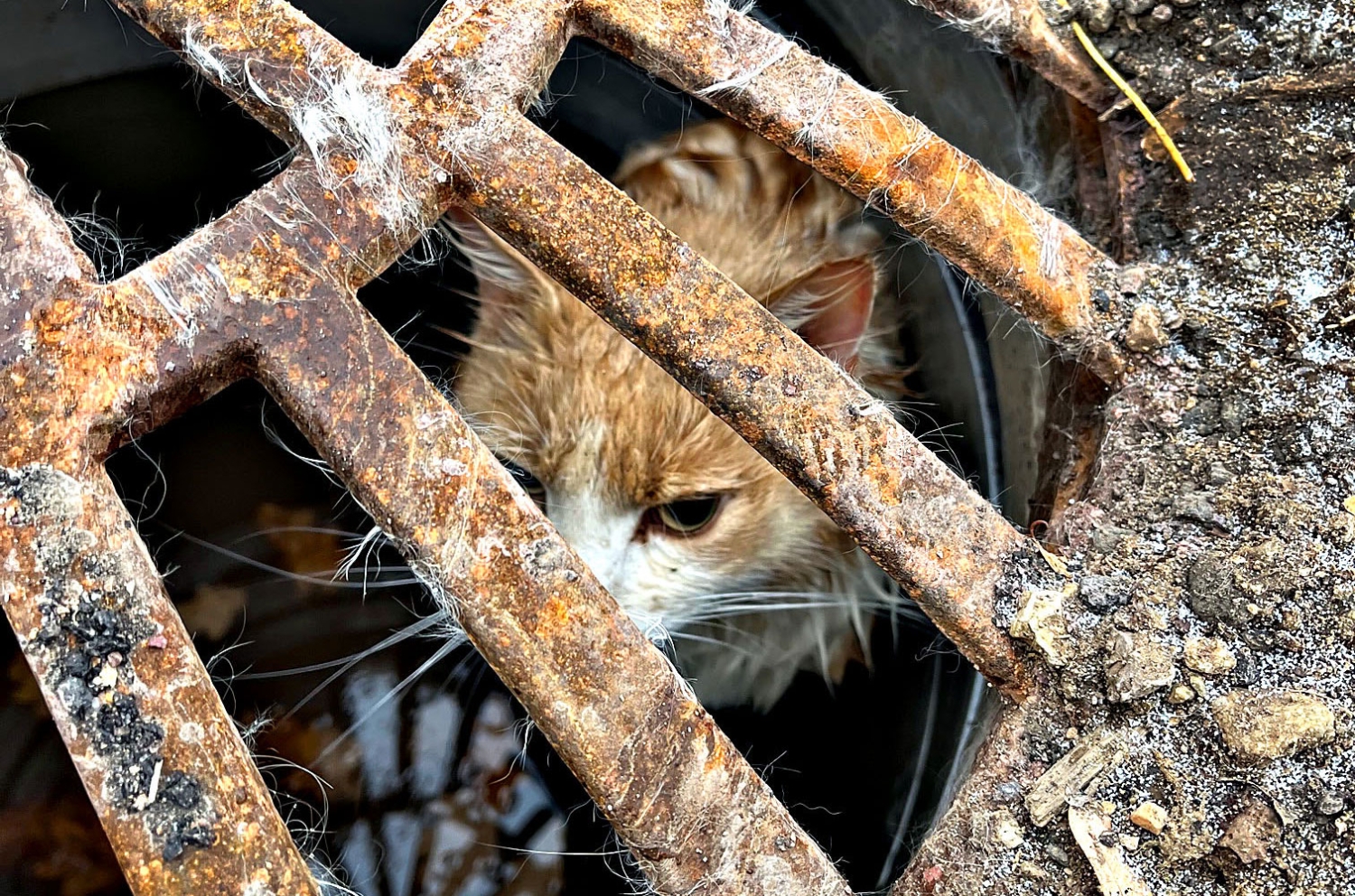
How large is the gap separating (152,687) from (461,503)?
0.29m

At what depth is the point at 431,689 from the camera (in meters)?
1.25

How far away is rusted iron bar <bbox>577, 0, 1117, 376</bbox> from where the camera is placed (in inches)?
37.8

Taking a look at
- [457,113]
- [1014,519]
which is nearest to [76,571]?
[457,113]

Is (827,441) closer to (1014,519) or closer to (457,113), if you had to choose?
(457,113)

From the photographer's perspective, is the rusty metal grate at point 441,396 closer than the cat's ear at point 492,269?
Yes

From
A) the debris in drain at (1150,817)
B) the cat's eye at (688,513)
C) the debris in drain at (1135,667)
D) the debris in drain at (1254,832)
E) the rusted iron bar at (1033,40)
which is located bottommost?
the cat's eye at (688,513)

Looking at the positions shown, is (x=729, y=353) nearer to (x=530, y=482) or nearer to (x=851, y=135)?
(x=851, y=135)

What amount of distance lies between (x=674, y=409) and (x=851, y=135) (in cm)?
54

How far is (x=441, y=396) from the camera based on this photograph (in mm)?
826

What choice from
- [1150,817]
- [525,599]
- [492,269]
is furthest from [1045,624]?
[492,269]

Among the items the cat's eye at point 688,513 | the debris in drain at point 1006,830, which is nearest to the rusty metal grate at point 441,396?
the debris in drain at point 1006,830

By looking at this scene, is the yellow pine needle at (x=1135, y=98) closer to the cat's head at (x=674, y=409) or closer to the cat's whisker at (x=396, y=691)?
the cat's head at (x=674, y=409)

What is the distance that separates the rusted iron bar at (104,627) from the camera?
0.69 meters

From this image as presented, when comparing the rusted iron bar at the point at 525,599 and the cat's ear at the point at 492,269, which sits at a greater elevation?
the cat's ear at the point at 492,269
